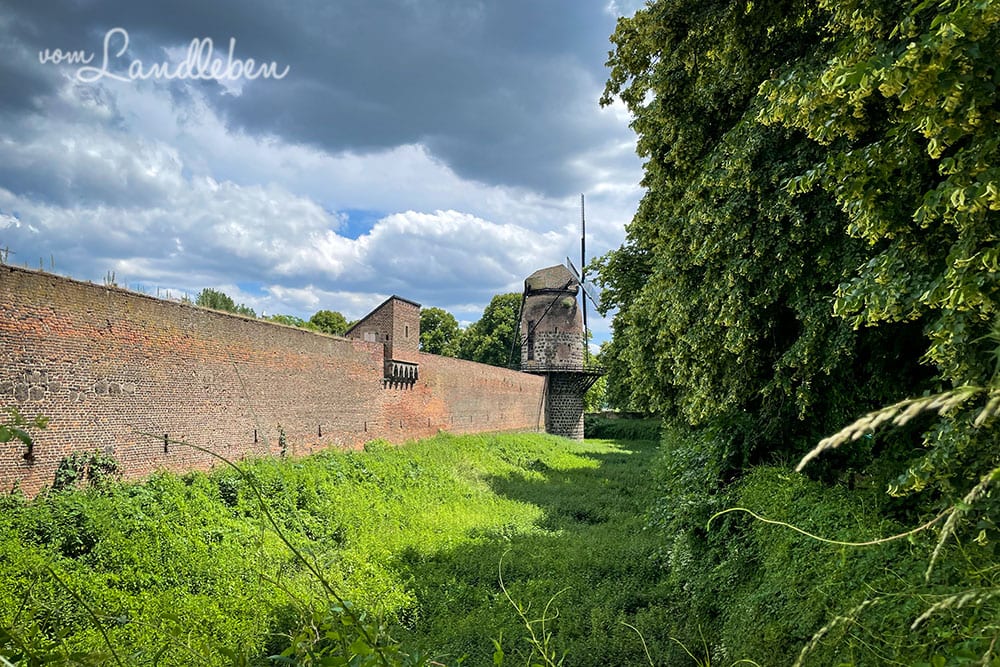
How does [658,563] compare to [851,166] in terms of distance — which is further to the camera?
[658,563]

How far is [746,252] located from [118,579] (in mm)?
8313

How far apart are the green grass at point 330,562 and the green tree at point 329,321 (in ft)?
121

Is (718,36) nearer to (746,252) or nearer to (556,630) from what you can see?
(746,252)

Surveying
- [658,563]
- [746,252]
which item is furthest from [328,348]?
[746,252]

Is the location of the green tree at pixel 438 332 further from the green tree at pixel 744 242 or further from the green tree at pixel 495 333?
the green tree at pixel 744 242

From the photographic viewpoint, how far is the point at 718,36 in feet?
23.3

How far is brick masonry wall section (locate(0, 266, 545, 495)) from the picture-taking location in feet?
27.0

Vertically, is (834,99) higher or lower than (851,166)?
higher

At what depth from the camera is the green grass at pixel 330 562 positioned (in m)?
6.37

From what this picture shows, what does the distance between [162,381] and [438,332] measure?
44432 mm

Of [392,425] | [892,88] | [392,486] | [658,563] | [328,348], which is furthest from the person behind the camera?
[392,425]

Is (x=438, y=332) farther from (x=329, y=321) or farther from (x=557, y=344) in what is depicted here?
(x=557, y=344)

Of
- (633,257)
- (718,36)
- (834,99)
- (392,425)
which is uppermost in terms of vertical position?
(718,36)

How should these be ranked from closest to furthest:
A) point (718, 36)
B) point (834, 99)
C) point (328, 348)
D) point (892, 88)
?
point (892, 88) < point (834, 99) < point (718, 36) < point (328, 348)
